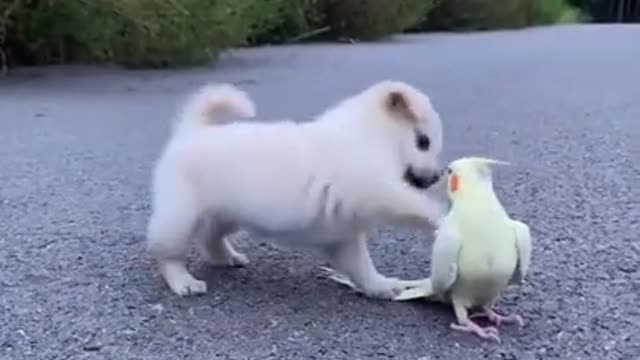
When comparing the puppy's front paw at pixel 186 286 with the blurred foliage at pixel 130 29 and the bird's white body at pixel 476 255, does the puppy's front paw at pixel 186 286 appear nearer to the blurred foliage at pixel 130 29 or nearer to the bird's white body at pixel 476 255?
the bird's white body at pixel 476 255

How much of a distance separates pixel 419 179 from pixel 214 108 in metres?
0.33

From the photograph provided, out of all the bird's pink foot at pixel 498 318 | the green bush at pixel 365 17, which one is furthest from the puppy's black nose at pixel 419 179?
the green bush at pixel 365 17

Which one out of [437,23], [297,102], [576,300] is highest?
[576,300]

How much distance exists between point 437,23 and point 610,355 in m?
11.2

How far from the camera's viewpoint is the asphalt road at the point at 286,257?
5.32 feet

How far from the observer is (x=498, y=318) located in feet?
5.51

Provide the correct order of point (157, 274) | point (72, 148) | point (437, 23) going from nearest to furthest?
point (157, 274) → point (72, 148) → point (437, 23)

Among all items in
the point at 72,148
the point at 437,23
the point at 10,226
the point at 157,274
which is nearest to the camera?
the point at 157,274

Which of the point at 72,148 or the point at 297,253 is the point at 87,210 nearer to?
the point at 297,253

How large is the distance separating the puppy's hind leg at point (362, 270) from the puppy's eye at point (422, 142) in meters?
0.15

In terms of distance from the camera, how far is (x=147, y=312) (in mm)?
1752

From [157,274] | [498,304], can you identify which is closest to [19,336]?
[157,274]

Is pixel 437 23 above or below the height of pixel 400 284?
below

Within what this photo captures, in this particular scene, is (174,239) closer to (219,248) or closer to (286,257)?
(219,248)
